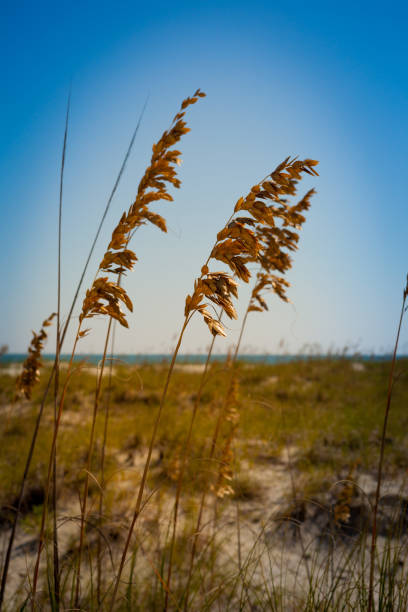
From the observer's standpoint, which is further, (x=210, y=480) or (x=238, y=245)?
(x=210, y=480)

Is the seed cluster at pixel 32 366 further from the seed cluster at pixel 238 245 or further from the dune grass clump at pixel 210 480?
the seed cluster at pixel 238 245

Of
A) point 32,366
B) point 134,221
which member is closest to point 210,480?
point 32,366

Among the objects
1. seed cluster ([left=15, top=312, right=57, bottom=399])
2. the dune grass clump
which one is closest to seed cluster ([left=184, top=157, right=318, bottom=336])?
the dune grass clump

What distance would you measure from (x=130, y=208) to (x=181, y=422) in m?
4.93

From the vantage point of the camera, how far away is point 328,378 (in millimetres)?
10281

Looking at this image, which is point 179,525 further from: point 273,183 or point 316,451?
point 273,183

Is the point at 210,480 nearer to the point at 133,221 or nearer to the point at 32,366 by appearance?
the point at 32,366

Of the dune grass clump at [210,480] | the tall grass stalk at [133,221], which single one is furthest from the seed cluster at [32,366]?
the tall grass stalk at [133,221]

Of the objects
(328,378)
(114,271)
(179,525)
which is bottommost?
(179,525)

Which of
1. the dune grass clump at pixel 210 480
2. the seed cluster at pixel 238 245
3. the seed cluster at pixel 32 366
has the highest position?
the seed cluster at pixel 238 245

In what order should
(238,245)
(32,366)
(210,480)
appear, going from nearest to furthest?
(238,245) → (32,366) → (210,480)

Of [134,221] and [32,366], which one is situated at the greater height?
[134,221]

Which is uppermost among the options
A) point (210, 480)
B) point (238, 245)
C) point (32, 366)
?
point (238, 245)

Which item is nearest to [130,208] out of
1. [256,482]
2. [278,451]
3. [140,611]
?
[140,611]
